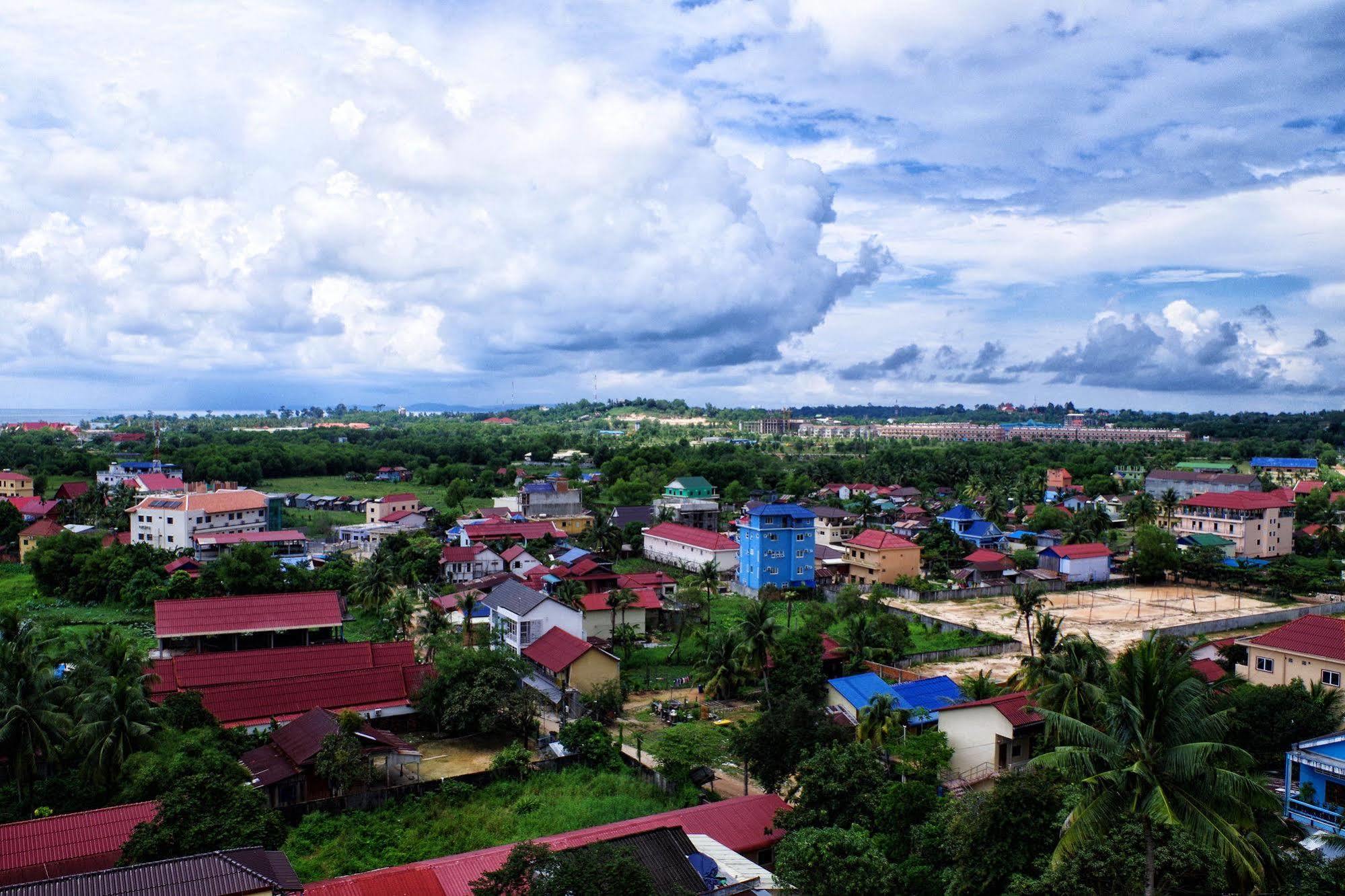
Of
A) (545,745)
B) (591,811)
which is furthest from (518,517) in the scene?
(591,811)

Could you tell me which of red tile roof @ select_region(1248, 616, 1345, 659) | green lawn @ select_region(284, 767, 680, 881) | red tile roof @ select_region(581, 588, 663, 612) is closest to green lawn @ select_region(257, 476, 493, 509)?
red tile roof @ select_region(581, 588, 663, 612)

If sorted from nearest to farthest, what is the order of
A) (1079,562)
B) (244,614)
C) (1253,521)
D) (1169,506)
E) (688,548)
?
(244,614) < (1079,562) < (688,548) < (1253,521) < (1169,506)

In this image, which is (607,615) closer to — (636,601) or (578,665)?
(636,601)

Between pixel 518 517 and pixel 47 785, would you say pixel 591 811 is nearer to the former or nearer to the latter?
pixel 47 785

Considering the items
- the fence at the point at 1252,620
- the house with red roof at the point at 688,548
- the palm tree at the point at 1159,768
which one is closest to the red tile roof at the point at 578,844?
the palm tree at the point at 1159,768

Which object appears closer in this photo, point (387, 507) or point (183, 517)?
point (183, 517)

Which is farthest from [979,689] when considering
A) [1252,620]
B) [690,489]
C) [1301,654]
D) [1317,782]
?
[690,489]

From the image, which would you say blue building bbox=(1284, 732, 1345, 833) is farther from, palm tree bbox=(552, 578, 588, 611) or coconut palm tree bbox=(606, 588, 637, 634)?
palm tree bbox=(552, 578, 588, 611)
